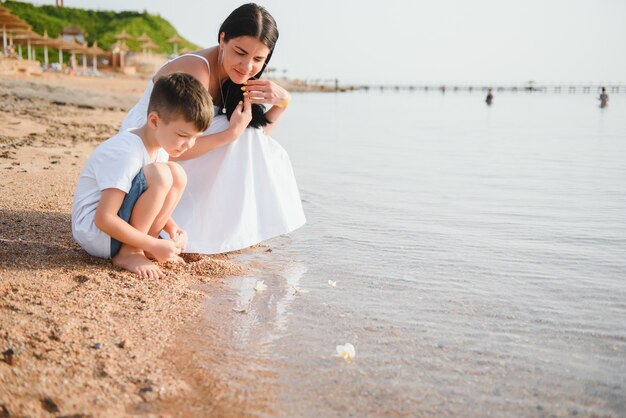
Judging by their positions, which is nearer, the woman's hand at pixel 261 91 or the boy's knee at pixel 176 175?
the boy's knee at pixel 176 175

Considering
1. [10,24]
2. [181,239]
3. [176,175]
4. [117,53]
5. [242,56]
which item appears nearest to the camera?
[176,175]

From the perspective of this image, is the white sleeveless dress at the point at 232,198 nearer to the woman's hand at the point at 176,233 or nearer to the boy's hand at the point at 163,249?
the woman's hand at the point at 176,233

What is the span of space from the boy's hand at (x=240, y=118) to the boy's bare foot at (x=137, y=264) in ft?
2.71

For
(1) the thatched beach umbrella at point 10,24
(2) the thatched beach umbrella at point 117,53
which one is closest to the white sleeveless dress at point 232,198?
(1) the thatched beach umbrella at point 10,24

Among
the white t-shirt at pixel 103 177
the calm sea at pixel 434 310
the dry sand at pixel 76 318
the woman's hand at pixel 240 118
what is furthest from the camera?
the woman's hand at pixel 240 118

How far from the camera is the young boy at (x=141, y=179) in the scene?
96.2 inches

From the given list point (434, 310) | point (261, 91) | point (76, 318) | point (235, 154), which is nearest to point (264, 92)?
point (261, 91)

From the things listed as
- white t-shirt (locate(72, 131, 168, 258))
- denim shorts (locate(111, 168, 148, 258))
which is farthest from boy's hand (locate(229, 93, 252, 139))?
denim shorts (locate(111, 168, 148, 258))

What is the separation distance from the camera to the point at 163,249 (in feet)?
8.60

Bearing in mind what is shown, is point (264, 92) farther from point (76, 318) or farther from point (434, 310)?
point (76, 318)

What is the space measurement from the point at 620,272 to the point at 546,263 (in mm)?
358

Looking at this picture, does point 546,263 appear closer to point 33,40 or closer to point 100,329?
point 100,329

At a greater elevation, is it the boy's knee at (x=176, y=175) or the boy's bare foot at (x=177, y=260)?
the boy's knee at (x=176, y=175)

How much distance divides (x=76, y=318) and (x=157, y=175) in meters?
0.73
